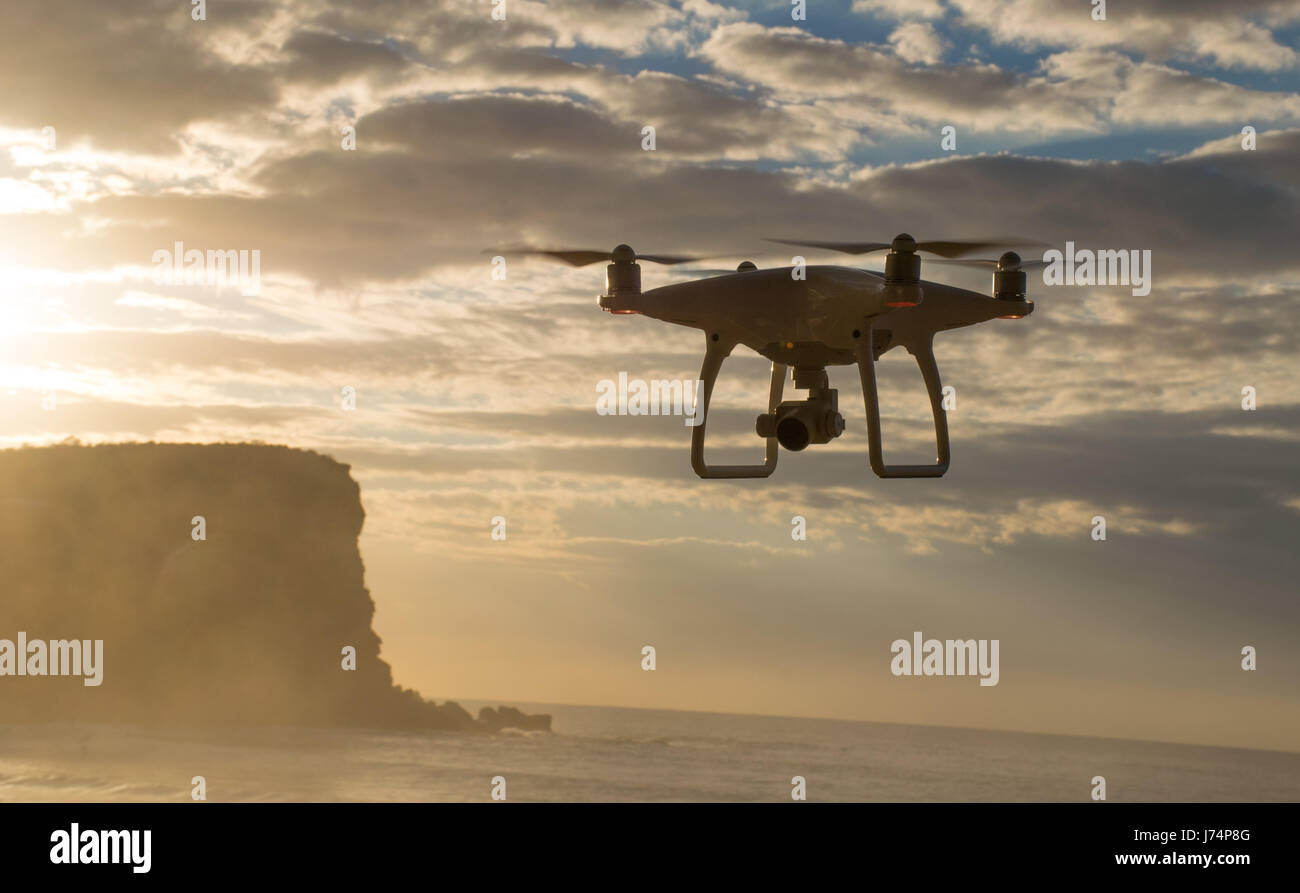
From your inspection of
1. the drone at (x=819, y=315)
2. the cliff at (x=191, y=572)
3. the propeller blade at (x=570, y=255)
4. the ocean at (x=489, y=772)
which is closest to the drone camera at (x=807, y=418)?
the drone at (x=819, y=315)

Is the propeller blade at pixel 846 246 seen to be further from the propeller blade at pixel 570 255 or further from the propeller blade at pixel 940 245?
the propeller blade at pixel 570 255

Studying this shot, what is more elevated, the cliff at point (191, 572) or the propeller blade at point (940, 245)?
the propeller blade at point (940, 245)

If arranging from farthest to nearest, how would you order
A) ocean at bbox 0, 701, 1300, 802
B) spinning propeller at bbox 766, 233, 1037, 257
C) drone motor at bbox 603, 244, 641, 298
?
1. ocean at bbox 0, 701, 1300, 802
2. drone motor at bbox 603, 244, 641, 298
3. spinning propeller at bbox 766, 233, 1037, 257

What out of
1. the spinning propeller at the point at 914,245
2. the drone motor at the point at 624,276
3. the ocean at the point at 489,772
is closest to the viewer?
the spinning propeller at the point at 914,245

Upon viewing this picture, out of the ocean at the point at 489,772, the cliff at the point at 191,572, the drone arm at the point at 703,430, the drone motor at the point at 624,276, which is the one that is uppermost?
the drone motor at the point at 624,276

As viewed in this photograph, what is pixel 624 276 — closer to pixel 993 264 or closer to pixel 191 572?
pixel 993 264

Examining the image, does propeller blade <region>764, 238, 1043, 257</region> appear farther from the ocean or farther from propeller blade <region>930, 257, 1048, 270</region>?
the ocean

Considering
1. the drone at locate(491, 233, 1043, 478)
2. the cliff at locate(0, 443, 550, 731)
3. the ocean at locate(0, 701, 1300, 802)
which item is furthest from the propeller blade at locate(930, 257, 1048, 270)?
the cliff at locate(0, 443, 550, 731)

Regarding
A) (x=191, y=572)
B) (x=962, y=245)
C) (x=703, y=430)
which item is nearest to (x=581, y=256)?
(x=703, y=430)
